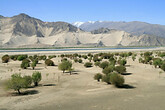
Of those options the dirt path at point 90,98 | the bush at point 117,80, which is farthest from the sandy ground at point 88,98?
the bush at point 117,80

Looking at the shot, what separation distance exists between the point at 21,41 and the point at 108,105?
15921 centimetres

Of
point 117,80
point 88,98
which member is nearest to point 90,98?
point 88,98

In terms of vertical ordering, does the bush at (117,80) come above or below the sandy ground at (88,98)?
above

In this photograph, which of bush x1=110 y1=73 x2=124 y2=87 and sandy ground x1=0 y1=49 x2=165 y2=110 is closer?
sandy ground x1=0 y1=49 x2=165 y2=110

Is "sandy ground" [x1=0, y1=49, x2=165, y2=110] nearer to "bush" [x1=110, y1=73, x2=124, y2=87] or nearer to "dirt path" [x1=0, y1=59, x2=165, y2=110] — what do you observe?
"dirt path" [x1=0, y1=59, x2=165, y2=110]

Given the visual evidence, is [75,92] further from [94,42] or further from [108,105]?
[94,42]

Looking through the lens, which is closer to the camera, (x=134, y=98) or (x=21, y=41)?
(x=134, y=98)

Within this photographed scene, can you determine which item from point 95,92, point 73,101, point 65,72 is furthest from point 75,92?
point 65,72

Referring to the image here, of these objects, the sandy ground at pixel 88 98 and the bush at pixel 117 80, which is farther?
the bush at pixel 117 80

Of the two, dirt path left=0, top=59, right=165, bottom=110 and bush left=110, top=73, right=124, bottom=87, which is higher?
bush left=110, top=73, right=124, bottom=87

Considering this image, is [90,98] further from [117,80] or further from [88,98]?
[117,80]

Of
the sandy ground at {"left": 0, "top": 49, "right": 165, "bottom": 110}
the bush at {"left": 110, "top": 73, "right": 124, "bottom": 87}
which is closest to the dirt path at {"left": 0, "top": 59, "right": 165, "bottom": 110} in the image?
the sandy ground at {"left": 0, "top": 49, "right": 165, "bottom": 110}

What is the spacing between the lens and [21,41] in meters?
162

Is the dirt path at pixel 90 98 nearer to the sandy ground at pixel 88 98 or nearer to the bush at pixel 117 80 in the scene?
the sandy ground at pixel 88 98
